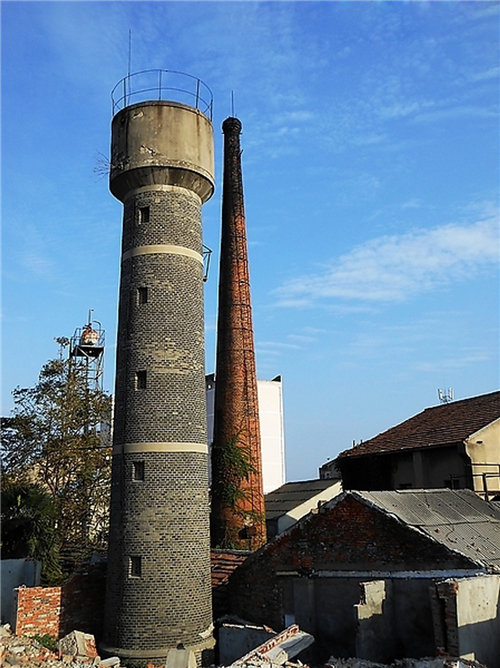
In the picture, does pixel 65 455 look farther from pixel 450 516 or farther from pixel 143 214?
pixel 450 516

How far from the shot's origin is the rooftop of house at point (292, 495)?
30750mm

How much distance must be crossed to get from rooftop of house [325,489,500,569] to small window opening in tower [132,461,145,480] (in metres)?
4.50

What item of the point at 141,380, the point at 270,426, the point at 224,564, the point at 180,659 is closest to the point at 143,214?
the point at 141,380

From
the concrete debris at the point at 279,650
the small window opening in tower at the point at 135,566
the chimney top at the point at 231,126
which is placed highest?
the chimney top at the point at 231,126

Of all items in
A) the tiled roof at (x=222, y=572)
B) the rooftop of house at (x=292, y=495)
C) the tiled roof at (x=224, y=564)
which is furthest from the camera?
the rooftop of house at (x=292, y=495)

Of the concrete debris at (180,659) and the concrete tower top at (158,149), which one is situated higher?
the concrete tower top at (158,149)

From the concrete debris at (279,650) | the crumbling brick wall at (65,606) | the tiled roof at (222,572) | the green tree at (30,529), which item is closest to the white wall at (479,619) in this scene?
the concrete debris at (279,650)

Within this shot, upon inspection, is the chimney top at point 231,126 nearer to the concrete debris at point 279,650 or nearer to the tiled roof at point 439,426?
the tiled roof at point 439,426

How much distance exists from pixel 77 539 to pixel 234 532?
697cm

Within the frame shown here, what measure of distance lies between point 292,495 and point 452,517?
1822cm

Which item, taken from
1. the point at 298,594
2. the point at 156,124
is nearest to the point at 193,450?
the point at 298,594

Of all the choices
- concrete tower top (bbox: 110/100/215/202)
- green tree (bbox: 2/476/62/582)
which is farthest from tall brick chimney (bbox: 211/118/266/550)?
concrete tower top (bbox: 110/100/215/202)

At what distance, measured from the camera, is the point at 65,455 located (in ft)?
82.5

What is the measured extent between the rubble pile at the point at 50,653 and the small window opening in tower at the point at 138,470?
384cm
